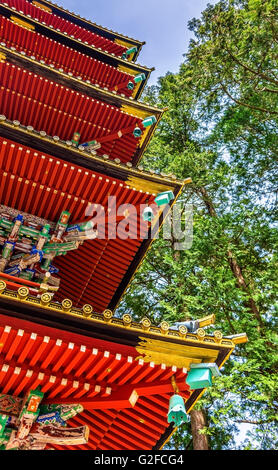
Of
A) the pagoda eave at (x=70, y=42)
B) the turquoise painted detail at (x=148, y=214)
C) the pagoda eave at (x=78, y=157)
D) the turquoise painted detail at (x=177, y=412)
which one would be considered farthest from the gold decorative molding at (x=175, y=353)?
the pagoda eave at (x=70, y=42)

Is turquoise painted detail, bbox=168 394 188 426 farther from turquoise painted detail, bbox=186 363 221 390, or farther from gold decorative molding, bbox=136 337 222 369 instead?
gold decorative molding, bbox=136 337 222 369

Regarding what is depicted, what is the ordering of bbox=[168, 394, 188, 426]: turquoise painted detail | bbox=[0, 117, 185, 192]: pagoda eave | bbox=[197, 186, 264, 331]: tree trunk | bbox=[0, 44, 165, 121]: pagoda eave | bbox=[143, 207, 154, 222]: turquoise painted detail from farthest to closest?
bbox=[197, 186, 264, 331]: tree trunk, bbox=[0, 44, 165, 121]: pagoda eave, bbox=[143, 207, 154, 222]: turquoise painted detail, bbox=[0, 117, 185, 192]: pagoda eave, bbox=[168, 394, 188, 426]: turquoise painted detail

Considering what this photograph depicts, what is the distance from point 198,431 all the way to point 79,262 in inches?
192

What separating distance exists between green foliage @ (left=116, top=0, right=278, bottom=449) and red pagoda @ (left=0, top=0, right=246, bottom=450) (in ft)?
9.08

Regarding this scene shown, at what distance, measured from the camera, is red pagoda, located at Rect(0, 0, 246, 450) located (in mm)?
4207

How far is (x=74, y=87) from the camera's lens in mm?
7875

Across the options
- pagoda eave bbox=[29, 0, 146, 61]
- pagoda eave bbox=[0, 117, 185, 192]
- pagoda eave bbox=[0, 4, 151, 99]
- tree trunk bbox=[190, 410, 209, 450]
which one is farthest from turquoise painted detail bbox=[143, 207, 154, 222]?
pagoda eave bbox=[29, 0, 146, 61]

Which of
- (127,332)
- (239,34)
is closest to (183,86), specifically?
(239,34)

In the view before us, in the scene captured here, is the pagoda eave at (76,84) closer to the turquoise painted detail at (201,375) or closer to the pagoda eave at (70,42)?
the pagoda eave at (70,42)

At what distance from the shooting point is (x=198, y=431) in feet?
28.0

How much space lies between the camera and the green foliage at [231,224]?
829cm

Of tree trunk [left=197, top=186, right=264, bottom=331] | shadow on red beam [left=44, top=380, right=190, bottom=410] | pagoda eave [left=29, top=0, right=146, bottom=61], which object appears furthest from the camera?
pagoda eave [left=29, top=0, right=146, bottom=61]

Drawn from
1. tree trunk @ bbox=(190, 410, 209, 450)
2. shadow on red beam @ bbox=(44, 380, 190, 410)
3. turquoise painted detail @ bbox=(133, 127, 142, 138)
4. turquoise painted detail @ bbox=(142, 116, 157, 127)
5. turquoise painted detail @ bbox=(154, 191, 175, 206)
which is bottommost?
tree trunk @ bbox=(190, 410, 209, 450)
